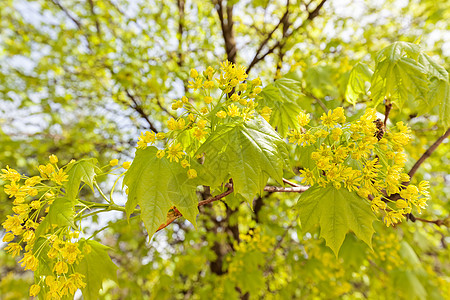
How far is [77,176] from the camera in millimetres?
994

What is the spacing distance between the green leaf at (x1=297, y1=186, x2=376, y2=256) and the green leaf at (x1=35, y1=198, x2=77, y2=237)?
0.83 metres

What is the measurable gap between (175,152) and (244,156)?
0.24 meters

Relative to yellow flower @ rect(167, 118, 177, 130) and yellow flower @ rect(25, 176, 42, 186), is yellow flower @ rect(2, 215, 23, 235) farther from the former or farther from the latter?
yellow flower @ rect(167, 118, 177, 130)

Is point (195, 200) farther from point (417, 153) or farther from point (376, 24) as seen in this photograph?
point (376, 24)

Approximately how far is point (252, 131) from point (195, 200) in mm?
313

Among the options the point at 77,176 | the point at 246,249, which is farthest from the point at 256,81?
the point at 246,249

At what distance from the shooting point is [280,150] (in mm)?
958

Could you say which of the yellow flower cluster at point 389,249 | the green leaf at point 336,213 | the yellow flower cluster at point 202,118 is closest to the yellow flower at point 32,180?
the yellow flower cluster at point 202,118

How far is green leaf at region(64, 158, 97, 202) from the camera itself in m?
0.97

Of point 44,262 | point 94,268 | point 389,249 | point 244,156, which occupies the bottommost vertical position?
point 389,249

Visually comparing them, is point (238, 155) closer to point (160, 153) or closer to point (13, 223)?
point (160, 153)

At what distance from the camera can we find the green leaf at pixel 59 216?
0.91 m

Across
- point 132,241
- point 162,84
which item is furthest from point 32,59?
point 132,241

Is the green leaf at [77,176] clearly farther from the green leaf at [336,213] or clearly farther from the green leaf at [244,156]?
the green leaf at [336,213]
